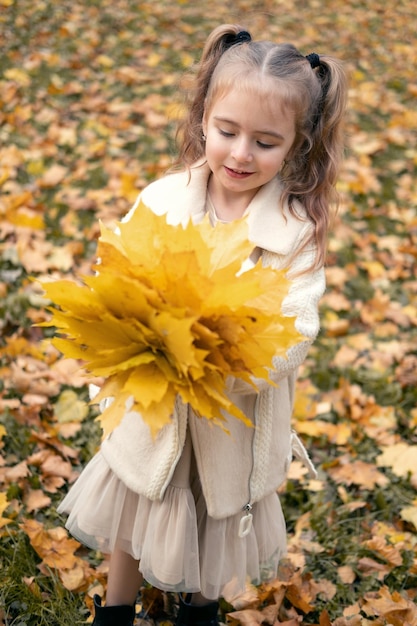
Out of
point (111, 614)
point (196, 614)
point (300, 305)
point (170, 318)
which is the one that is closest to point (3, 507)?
point (111, 614)

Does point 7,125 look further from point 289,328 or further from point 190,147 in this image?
point 289,328

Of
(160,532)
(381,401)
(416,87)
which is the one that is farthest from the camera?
(416,87)

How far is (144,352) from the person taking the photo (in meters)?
1.18

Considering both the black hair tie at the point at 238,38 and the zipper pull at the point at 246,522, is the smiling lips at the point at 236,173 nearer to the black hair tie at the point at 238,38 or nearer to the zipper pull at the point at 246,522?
the black hair tie at the point at 238,38

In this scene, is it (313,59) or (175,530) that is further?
(313,59)

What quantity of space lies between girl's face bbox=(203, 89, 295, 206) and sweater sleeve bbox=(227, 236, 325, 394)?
0.71 ft

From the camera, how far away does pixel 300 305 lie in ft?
5.18

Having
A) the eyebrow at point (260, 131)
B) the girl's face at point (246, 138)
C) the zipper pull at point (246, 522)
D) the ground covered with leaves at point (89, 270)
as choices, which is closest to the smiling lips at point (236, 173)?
the girl's face at point (246, 138)

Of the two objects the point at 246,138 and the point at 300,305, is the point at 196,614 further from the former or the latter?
the point at 246,138

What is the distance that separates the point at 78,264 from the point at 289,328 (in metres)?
2.38

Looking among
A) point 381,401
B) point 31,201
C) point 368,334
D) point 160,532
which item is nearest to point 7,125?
point 31,201

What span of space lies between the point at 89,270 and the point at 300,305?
200 centimetres

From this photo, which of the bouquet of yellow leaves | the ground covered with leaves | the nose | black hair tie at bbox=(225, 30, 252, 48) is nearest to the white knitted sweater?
the nose

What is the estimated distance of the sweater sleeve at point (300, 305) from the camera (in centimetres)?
154
